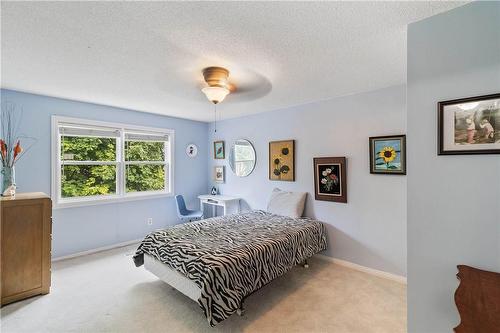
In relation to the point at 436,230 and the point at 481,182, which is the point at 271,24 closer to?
the point at 481,182

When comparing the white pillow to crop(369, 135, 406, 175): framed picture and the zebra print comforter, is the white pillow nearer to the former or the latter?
the zebra print comforter

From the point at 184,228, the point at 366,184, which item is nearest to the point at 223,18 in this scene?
the point at 184,228

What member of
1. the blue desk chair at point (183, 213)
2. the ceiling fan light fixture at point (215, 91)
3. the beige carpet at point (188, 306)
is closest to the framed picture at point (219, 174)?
the blue desk chair at point (183, 213)

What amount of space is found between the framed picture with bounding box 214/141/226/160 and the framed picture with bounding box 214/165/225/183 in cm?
21

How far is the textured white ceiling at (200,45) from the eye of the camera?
143cm

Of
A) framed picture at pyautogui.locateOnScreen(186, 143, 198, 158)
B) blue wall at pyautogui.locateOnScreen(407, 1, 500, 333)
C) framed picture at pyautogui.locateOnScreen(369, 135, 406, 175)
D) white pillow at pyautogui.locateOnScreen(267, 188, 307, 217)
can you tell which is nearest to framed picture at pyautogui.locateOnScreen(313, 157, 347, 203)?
white pillow at pyautogui.locateOnScreen(267, 188, 307, 217)

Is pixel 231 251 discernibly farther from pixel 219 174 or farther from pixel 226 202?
pixel 219 174

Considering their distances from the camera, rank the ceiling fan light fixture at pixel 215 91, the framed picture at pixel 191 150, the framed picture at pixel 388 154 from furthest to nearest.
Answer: the framed picture at pixel 191 150
the framed picture at pixel 388 154
the ceiling fan light fixture at pixel 215 91

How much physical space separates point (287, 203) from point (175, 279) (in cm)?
196

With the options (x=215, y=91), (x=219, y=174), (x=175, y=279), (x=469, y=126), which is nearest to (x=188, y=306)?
(x=175, y=279)

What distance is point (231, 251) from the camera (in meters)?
2.21

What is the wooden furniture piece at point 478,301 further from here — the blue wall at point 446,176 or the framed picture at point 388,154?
the framed picture at point 388,154

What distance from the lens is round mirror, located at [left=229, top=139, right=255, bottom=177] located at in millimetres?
4422

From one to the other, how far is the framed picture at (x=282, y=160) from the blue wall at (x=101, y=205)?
1885mm
